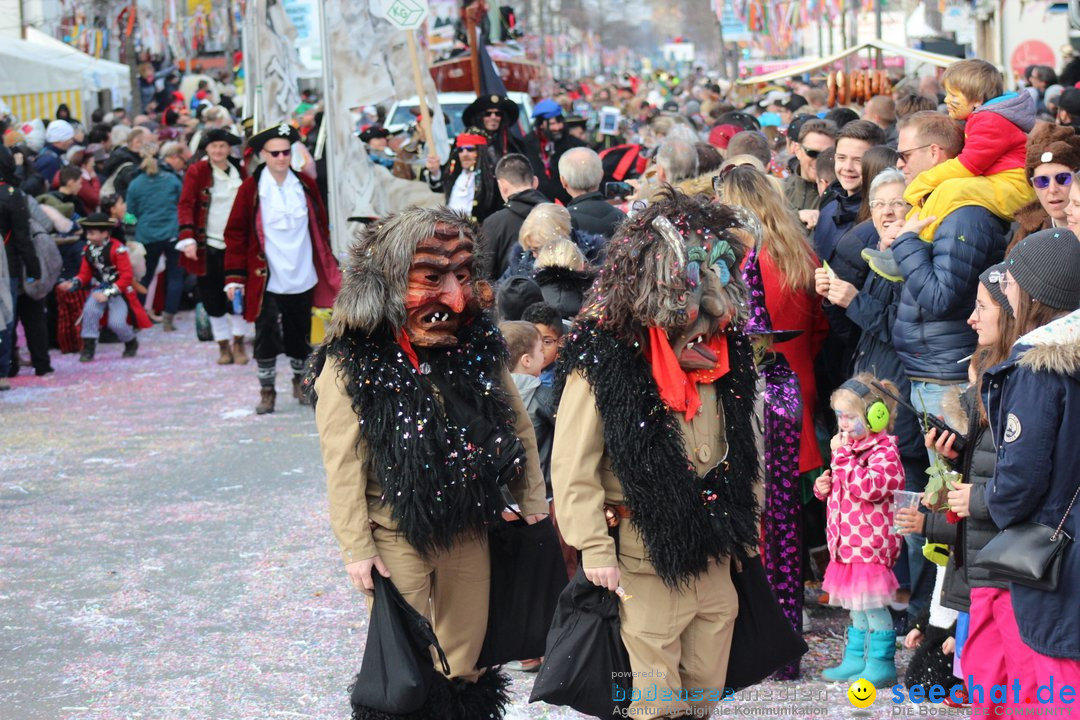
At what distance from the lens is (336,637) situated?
18.9ft

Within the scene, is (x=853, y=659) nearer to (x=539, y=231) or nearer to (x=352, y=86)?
(x=539, y=231)

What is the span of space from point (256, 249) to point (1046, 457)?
7.05m

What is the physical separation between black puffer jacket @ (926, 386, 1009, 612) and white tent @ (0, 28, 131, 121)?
20.4m

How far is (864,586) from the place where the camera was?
16.0 ft

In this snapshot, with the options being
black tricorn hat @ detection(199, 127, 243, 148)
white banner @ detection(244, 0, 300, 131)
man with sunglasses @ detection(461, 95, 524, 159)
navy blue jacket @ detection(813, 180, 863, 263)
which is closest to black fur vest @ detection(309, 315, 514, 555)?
navy blue jacket @ detection(813, 180, 863, 263)

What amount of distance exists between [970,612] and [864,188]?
259 centimetres

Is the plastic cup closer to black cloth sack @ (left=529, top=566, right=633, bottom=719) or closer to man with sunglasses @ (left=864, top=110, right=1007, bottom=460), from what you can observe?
man with sunglasses @ (left=864, top=110, right=1007, bottom=460)

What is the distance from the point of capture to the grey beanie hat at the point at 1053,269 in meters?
3.69

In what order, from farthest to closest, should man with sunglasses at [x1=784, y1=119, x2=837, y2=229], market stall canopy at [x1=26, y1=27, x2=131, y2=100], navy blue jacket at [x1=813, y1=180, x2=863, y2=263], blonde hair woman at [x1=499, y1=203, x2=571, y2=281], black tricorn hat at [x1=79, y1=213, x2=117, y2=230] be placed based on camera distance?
market stall canopy at [x1=26, y1=27, x2=131, y2=100] → black tricorn hat at [x1=79, y1=213, x2=117, y2=230] → man with sunglasses at [x1=784, y1=119, x2=837, y2=229] → blonde hair woman at [x1=499, y1=203, x2=571, y2=281] → navy blue jacket at [x1=813, y1=180, x2=863, y2=263]

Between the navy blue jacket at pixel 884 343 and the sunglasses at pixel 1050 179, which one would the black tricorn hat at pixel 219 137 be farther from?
the sunglasses at pixel 1050 179

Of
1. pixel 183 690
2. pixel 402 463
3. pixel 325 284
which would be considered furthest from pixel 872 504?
pixel 325 284

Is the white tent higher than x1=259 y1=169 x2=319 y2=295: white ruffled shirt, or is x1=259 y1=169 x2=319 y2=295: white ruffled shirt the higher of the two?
the white tent

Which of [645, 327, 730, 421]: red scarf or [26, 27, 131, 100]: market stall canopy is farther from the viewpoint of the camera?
[26, 27, 131, 100]: market stall canopy

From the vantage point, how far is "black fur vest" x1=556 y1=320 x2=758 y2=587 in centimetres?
375
